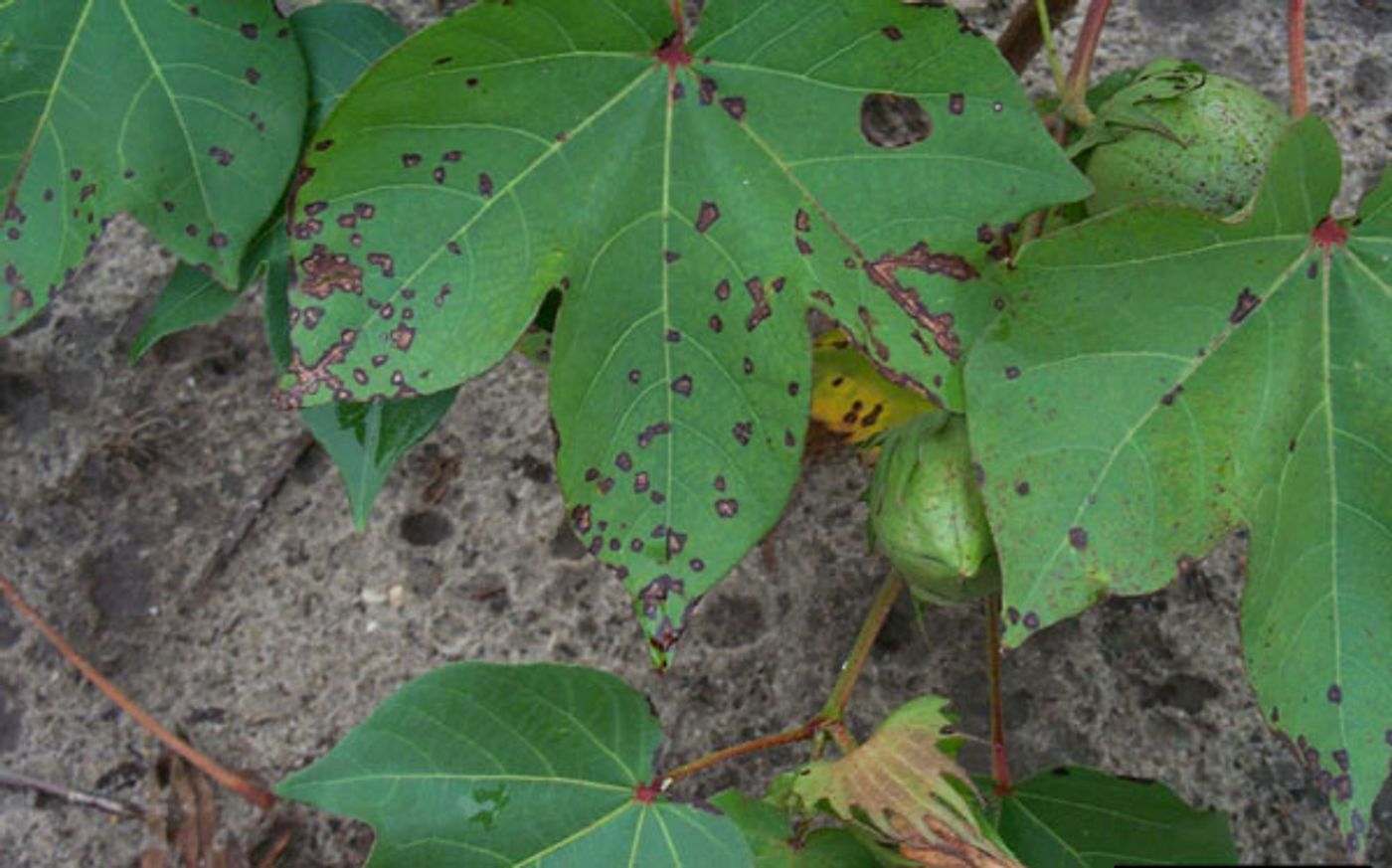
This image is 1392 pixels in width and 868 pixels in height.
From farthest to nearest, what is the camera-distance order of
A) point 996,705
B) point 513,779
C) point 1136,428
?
point 996,705 → point 513,779 → point 1136,428

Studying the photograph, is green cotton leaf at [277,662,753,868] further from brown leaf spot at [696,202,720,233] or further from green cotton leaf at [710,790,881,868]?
brown leaf spot at [696,202,720,233]

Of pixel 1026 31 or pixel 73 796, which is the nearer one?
pixel 1026 31

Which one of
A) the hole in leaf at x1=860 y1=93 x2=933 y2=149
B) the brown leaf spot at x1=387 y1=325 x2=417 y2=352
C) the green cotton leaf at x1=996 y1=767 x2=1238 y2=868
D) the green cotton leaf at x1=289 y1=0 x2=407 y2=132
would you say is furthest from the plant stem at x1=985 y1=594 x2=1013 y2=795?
the green cotton leaf at x1=289 y1=0 x2=407 y2=132

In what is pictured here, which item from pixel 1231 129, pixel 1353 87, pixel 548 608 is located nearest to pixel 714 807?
pixel 548 608

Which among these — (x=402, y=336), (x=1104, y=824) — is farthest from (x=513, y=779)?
(x=1104, y=824)

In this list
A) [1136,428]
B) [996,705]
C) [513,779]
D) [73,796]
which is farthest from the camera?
[73,796]

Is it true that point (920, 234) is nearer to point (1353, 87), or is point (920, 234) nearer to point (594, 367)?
point (594, 367)

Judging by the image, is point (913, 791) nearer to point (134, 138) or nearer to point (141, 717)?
point (134, 138)
